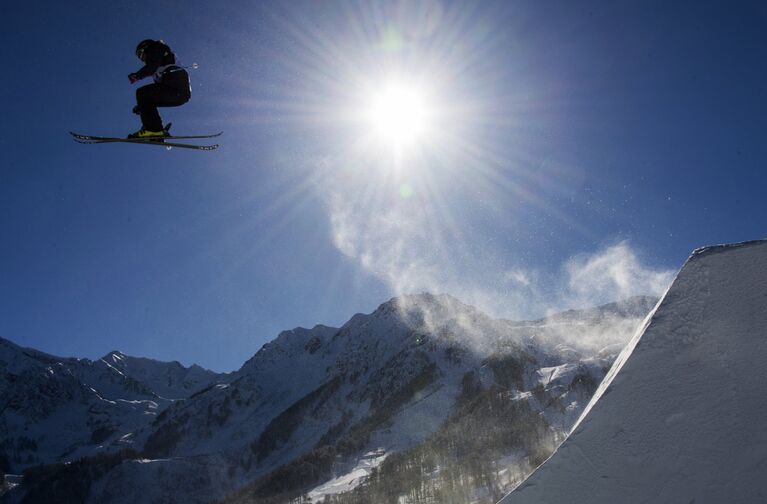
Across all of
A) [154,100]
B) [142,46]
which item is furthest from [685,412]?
[154,100]

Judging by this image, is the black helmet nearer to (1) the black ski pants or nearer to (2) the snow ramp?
(1) the black ski pants

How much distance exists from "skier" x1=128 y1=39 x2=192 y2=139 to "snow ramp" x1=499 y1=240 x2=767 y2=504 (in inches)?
510

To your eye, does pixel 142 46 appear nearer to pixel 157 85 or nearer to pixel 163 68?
pixel 163 68

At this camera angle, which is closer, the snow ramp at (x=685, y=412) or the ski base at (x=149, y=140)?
the snow ramp at (x=685, y=412)

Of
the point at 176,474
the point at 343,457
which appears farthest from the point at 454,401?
the point at 176,474

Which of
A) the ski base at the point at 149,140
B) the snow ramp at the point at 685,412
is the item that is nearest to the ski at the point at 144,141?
the ski base at the point at 149,140

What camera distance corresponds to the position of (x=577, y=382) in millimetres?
134125

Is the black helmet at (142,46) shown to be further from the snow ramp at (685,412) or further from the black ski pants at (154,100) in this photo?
the snow ramp at (685,412)

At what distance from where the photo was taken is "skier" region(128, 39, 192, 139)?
41.9ft

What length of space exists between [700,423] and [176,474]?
581 feet

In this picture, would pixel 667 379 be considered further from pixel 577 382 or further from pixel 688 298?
pixel 577 382

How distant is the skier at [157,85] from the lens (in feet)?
41.9

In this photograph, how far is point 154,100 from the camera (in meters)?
13.9

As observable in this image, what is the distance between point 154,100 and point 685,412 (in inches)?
564
